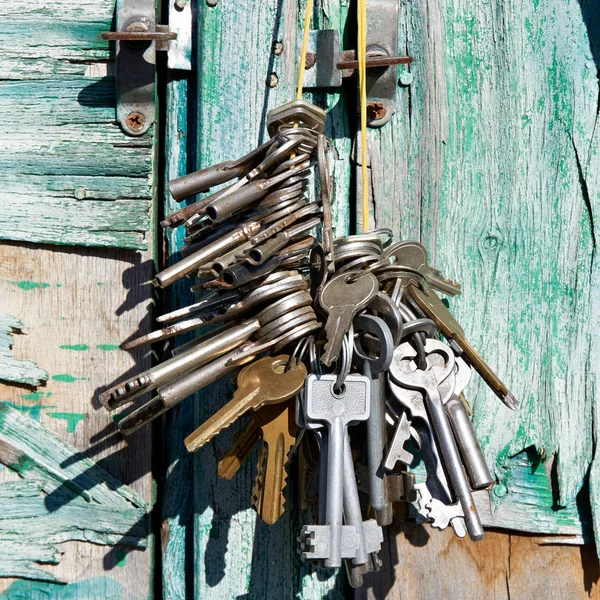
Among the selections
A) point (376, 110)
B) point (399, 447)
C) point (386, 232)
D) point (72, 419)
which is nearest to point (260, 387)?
point (399, 447)

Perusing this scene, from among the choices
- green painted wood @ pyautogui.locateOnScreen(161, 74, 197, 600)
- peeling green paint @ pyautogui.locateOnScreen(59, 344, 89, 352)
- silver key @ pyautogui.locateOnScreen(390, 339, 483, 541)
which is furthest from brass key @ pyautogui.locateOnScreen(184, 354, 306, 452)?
peeling green paint @ pyautogui.locateOnScreen(59, 344, 89, 352)

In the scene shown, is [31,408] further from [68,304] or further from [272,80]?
[272,80]

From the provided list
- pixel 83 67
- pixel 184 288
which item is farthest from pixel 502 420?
pixel 83 67

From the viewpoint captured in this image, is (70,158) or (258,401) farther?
(70,158)

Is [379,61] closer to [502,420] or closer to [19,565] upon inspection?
[502,420]

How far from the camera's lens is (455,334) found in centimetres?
123

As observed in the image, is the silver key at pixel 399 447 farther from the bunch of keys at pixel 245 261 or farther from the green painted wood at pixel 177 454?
the green painted wood at pixel 177 454

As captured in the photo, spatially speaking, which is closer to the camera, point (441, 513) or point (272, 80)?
point (441, 513)

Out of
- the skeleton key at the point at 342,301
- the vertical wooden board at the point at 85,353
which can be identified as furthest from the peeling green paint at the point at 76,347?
the skeleton key at the point at 342,301

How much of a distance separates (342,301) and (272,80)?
442 mm

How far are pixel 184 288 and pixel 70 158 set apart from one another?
11.4 inches

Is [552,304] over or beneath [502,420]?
over

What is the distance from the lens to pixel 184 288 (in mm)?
1428

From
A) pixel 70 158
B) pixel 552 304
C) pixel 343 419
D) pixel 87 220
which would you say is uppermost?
pixel 70 158
